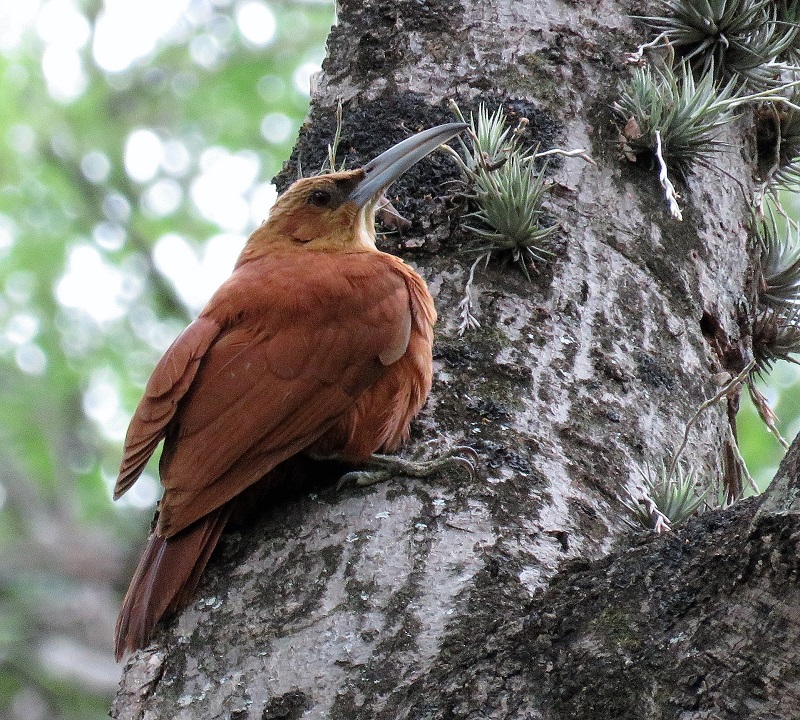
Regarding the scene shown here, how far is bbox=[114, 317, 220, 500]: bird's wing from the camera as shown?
257 cm

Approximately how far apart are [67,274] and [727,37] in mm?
6704

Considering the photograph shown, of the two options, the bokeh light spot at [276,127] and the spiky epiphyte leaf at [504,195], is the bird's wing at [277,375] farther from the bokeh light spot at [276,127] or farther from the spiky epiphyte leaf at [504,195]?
the bokeh light spot at [276,127]

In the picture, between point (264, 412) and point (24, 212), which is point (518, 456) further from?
point (24, 212)

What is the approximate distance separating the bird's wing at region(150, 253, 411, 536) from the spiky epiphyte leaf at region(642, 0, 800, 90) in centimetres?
125

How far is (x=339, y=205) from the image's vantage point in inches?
129

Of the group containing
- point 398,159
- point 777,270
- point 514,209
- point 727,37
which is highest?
point 398,159

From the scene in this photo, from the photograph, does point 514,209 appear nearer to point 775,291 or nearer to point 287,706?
point 775,291

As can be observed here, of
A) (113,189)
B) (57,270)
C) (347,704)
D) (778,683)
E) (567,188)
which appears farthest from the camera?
(113,189)

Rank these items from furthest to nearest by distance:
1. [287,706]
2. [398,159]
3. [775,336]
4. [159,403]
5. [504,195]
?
1. [775,336]
2. [398,159]
3. [504,195]
4. [159,403]
5. [287,706]

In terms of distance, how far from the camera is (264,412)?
2.62m

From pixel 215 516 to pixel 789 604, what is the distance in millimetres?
1369

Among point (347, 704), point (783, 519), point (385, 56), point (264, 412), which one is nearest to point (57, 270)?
point (385, 56)

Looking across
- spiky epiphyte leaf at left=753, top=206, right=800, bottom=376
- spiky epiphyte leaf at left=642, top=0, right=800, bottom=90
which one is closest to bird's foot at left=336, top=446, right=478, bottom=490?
spiky epiphyte leaf at left=753, top=206, right=800, bottom=376

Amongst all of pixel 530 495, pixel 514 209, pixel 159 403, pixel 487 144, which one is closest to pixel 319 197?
pixel 487 144
